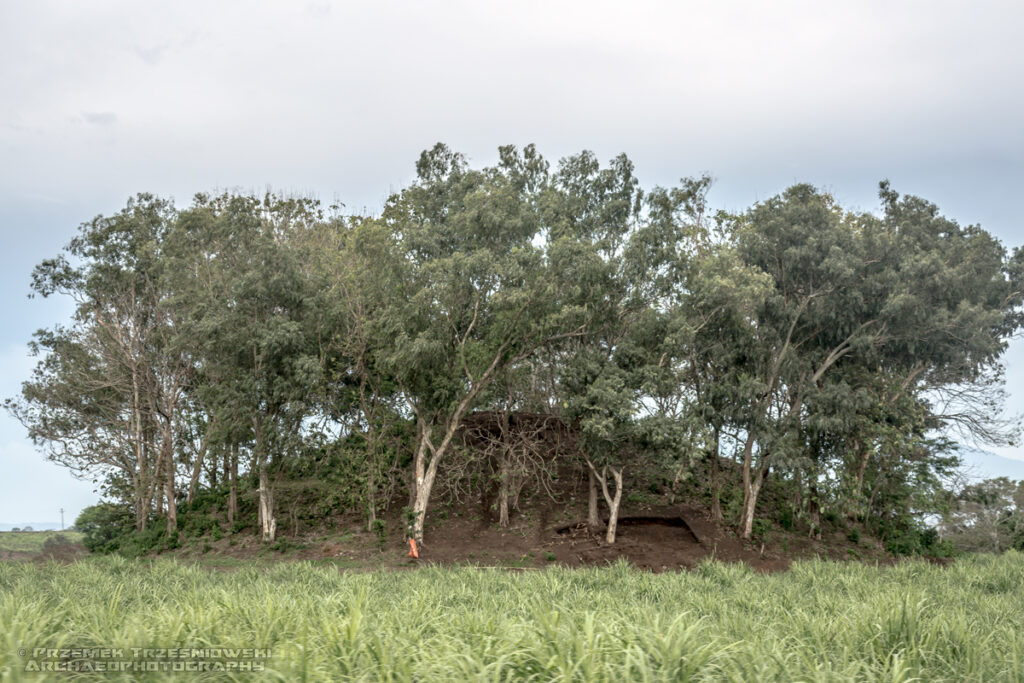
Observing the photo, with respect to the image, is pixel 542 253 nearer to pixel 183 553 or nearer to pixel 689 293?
pixel 689 293

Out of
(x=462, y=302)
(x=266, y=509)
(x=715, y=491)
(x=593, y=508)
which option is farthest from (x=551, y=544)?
(x=266, y=509)

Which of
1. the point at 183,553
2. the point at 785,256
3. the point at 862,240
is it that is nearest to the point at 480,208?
the point at 785,256

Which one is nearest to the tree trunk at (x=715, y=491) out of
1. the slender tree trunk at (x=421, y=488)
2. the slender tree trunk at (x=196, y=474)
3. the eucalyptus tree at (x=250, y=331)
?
the slender tree trunk at (x=421, y=488)

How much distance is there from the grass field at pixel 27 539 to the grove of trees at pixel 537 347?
18.1 feet

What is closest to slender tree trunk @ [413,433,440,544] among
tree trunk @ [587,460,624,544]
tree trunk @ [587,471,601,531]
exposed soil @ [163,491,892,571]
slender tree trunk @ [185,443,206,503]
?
exposed soil @ [163,491,892,571]

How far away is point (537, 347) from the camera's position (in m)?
19.7

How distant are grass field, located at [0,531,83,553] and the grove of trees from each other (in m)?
5.52

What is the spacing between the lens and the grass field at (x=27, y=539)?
2631cm

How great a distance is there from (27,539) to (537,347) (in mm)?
26445

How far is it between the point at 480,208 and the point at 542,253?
6.63ft

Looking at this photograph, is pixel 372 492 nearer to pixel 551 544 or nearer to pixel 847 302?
pixel 551 544

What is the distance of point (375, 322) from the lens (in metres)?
18.6

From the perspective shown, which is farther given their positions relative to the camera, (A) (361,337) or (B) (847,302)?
(A) (361,337)

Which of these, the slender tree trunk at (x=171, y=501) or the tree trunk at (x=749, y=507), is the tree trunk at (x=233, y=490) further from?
the tree trunk at (x=749, y=507)
